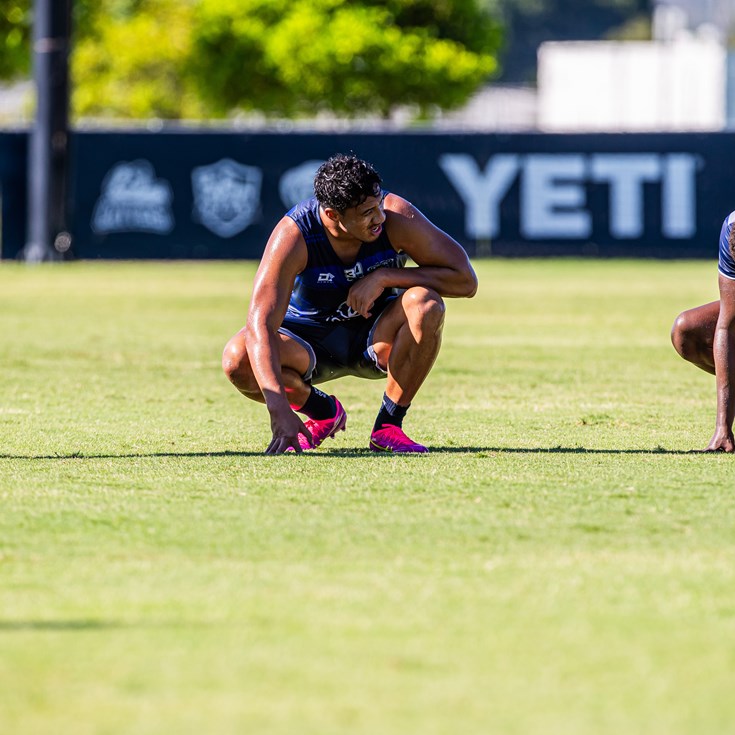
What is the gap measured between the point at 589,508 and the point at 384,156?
20.5m

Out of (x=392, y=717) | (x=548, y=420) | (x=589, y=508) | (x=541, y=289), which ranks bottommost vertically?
(x=541, y=289)

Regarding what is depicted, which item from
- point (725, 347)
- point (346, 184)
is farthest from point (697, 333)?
point (346, 184)

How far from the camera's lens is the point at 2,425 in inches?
323

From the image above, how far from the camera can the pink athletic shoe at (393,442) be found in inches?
281

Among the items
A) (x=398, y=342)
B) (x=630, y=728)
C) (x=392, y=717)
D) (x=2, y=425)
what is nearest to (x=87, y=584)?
(x=392, y=717)

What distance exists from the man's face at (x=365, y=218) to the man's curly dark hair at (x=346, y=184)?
23 millimetres

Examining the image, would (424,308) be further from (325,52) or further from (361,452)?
(325,52)

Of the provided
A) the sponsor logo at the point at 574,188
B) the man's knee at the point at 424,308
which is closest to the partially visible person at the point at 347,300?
the man's knee at the point at 424,308

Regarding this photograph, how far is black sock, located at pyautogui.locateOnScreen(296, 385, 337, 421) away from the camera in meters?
7.33

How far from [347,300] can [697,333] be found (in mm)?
1724

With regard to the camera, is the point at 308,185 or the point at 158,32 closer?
the point at 308,185

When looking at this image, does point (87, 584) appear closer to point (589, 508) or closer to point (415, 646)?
point (415, 646)

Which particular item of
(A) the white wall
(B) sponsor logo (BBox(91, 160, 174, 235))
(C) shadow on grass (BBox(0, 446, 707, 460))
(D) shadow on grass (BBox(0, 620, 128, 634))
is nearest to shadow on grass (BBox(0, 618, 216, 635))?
(D) shadow on grass (BBox(0, 620, 128, 634))

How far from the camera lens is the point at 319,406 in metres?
7.34
